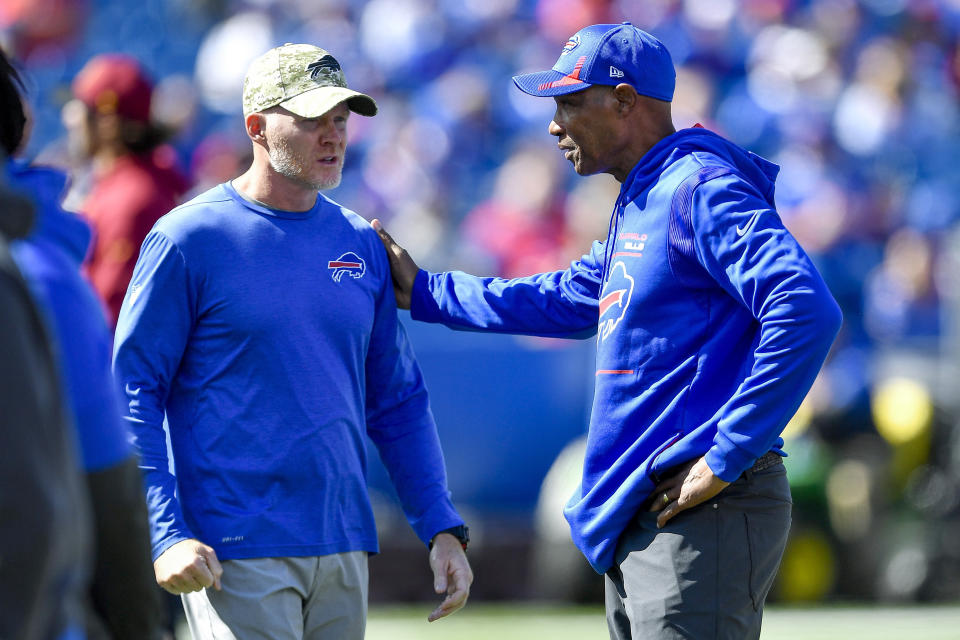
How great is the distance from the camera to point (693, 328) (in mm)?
3479

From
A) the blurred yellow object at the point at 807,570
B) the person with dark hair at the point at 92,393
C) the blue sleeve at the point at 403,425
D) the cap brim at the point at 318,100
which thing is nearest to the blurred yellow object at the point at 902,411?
the blurred yellow object at the point at 807,570

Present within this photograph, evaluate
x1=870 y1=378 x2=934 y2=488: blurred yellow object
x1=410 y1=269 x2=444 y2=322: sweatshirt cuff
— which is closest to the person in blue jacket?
x1=410 y1=269 x2=444 y2=322: sweatshirt cuff

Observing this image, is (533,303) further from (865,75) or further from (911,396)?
(865,75)

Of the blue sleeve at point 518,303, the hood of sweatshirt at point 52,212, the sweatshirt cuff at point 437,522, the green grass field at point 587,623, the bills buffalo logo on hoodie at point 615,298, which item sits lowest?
the green grass field at point 587,623

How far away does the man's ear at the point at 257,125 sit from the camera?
148 inches

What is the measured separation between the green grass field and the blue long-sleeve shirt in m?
4.06

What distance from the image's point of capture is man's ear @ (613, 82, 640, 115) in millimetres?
3768

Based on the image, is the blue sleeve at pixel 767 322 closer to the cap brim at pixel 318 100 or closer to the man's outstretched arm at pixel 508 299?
the man's outstretched arm at pixel 508 299

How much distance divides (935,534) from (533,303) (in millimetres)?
5361

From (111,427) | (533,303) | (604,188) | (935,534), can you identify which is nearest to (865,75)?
(604,188)

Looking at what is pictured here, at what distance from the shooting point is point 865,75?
39.7ft

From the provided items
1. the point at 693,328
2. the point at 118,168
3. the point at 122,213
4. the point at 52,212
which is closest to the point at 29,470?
the point at 52,212

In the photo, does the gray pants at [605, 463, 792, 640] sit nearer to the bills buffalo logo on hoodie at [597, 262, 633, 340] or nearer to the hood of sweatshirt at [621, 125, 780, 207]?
the bills buffalo logo on hoodie at [597, 262, 633, 340]

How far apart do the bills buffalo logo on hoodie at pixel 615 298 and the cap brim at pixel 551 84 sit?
1.74 ft
